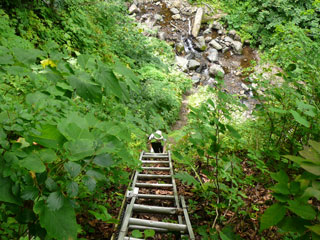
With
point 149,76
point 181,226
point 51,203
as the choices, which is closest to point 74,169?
point 51,203

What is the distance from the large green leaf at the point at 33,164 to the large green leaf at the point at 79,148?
93 millimetres

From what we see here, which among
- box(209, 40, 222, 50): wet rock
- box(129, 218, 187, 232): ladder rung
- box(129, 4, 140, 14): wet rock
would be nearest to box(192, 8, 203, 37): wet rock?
box(209, 40, 222, 50): wet rock

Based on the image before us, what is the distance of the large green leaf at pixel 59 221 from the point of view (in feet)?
2.30

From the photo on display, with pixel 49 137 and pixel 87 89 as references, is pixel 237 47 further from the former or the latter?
pixel 49 137

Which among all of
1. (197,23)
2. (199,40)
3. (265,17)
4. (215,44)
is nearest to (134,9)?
(197,23)

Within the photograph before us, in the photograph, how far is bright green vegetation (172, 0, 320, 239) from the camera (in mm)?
740

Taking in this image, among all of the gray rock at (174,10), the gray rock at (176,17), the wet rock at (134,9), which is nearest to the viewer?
the wet rock at (134,9)

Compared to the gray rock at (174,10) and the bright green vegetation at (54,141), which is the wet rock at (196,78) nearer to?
the gray rock at (174,10)

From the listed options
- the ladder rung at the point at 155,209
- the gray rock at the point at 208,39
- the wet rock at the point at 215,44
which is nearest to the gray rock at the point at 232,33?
the wet rock at the point at 215,44

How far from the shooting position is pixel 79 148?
76 centimetres

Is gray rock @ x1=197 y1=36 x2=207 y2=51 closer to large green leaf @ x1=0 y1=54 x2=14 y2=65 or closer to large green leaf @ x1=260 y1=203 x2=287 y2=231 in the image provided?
large green leaf @ x1=0 y1=54 x2=14 y2=65

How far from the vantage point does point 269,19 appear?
42.8 feet

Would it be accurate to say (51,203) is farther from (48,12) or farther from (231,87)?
(231,87)

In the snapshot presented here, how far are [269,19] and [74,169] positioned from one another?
15182 mm
